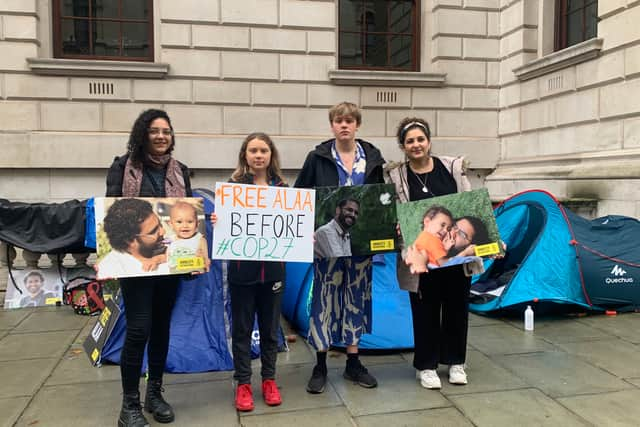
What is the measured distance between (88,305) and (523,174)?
7886 millimetres

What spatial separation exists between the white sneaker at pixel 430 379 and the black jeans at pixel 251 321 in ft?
3.74

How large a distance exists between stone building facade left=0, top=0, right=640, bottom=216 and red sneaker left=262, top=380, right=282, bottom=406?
21.4 feet

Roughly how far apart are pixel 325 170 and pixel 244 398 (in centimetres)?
166

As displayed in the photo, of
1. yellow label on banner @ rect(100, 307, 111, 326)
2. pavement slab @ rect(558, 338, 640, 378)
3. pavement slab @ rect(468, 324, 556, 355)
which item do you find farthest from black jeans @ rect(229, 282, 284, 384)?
pavement slab @ rect(558, 338, 640, 378)

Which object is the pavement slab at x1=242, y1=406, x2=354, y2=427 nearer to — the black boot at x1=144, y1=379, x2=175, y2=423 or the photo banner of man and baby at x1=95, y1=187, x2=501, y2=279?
the black boot at x1=144, y1=379, x2=175, y2=423

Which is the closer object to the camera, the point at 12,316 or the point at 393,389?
the point at 393,389

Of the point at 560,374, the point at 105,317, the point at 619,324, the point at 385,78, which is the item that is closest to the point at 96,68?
the point at 385,78

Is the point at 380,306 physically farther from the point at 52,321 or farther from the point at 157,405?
the point at 52,321

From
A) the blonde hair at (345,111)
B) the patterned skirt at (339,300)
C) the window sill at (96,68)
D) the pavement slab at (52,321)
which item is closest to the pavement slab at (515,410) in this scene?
the patterned skirt at (339,300)

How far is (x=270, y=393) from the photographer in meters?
3.57

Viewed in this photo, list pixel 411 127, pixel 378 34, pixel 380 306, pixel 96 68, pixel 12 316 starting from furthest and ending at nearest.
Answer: pixel 378 34
pixel 96 68
pixel 12 316
pixel 380 306
pixel 411 127

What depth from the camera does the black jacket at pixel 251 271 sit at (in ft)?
11.1

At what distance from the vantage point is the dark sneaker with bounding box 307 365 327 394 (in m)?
3.79

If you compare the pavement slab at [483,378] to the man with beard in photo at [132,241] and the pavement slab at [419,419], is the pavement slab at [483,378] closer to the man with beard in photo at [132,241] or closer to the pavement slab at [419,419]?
the pavement slab at [419,419]
